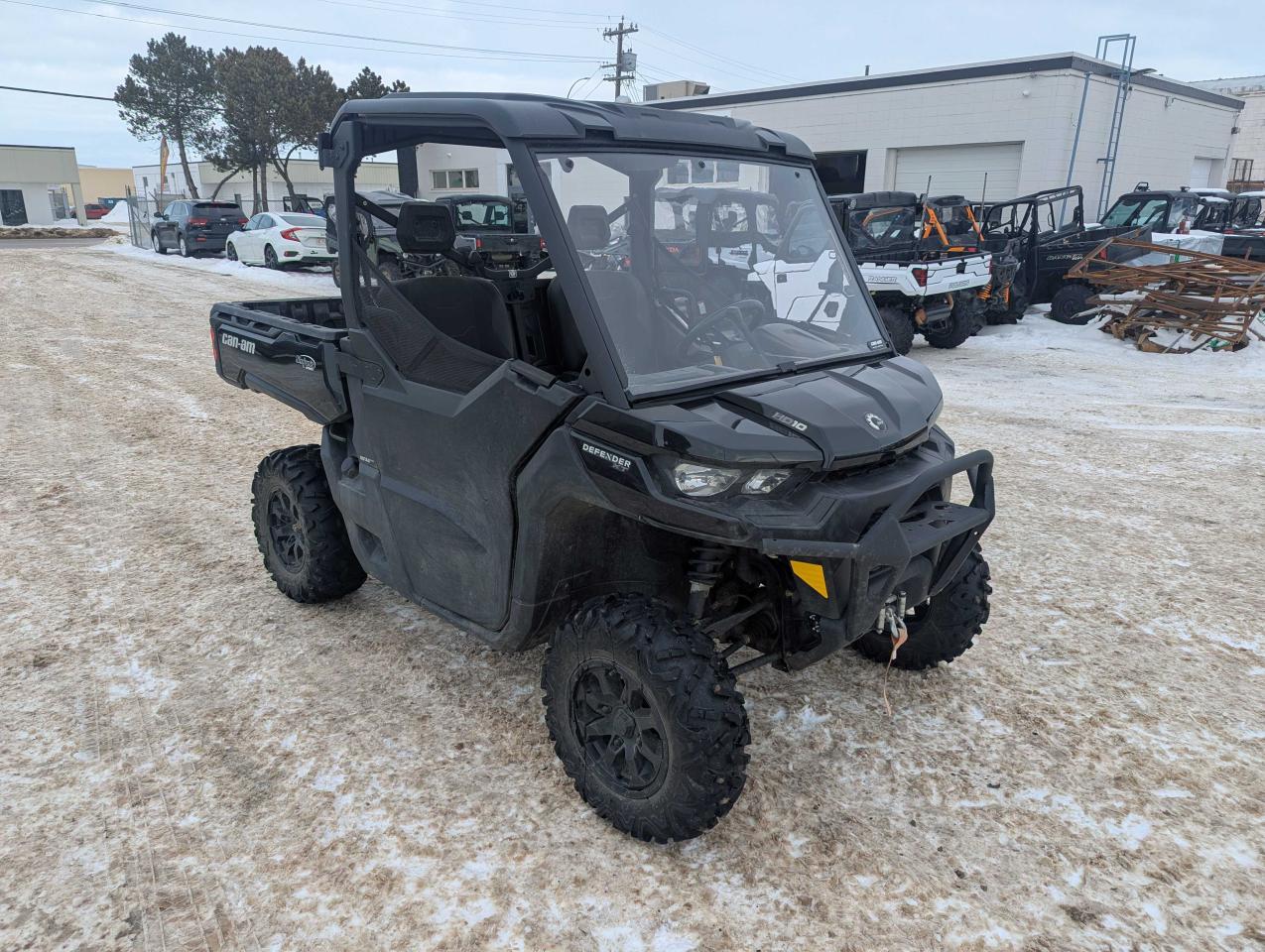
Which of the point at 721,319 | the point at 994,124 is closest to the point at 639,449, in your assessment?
the point at 721,319

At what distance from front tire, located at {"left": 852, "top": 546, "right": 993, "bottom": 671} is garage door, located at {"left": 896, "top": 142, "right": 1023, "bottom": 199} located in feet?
70.8

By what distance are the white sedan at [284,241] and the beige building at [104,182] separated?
86624mm

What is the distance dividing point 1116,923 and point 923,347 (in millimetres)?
11445

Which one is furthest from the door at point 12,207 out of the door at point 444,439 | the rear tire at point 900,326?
the door at point 444,439

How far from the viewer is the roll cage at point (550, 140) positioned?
2652 mm

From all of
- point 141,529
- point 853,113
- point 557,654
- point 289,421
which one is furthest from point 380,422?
point 853,113

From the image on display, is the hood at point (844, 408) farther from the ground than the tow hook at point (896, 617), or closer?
farther from the ground

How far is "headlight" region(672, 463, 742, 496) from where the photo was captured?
2480 millimetres

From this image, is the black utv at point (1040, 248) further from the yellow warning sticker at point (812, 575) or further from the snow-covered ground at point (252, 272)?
the yellow warning sticker at point (812, 575)

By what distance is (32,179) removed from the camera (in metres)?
56.2

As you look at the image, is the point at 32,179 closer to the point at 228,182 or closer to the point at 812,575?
the point at 228,182

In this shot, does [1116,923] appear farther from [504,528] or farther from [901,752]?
[504,528]

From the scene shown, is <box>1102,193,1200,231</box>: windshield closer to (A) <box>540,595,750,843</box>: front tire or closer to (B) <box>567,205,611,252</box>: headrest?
(B) <box>567,205,611,252</box>: headrest

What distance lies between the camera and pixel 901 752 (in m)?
3.25
